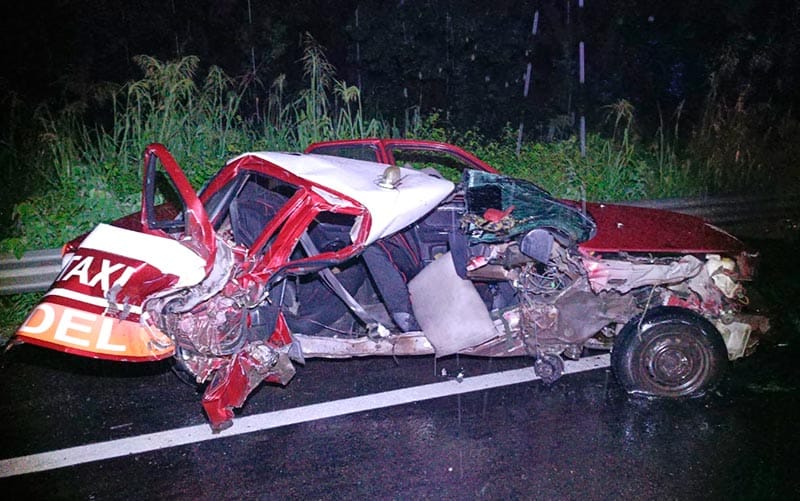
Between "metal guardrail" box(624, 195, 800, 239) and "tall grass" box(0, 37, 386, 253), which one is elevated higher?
"tall grass" box(0, 37, 386, 253)

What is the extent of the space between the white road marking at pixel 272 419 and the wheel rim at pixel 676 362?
0.56 m

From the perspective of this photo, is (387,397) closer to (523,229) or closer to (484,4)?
(523,229)

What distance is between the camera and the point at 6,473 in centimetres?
335

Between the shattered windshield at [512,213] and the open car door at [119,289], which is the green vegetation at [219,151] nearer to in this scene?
the open car door at [119,289]

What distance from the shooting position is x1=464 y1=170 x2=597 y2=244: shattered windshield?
3.90m

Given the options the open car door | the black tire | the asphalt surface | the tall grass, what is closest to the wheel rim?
the black tire

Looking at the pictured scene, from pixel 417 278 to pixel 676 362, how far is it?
1745 millimetres

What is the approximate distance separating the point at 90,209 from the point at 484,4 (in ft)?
27.2

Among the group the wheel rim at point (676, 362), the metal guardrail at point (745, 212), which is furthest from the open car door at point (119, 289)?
the metal guardrail at point (745, 212)

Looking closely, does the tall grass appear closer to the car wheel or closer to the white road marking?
the white road marking

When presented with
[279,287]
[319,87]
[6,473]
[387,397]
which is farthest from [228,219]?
[319,87]

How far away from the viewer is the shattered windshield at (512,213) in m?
3.90

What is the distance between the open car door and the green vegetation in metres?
2.88

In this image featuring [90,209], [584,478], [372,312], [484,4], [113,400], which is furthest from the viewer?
[484,4]
